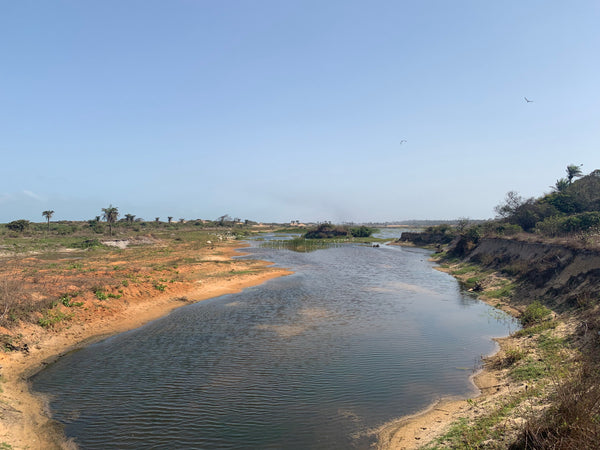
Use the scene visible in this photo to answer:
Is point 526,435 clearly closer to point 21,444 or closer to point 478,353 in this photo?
point 478,353

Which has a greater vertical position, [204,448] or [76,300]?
[76,300]

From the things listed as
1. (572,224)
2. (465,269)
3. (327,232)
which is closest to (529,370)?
(465,269)

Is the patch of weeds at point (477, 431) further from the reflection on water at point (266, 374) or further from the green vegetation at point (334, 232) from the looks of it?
the green vegetation at point (334, 232)

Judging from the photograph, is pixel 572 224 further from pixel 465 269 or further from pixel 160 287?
pixel 160 287

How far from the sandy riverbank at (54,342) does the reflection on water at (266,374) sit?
59 centimetres

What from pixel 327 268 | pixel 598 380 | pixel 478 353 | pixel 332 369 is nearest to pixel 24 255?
pixel 327 268

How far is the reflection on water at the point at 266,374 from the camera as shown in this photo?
10.4 meters

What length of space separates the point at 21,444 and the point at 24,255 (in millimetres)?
53574

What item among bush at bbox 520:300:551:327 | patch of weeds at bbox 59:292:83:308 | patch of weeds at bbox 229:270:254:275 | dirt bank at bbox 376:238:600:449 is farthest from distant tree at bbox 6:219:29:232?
bush at bbox 520:300:551:327

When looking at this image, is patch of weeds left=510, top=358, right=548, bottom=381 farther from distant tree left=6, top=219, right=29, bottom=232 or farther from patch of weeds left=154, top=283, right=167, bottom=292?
distant tree left=6, top=219, right=29, bottom=232

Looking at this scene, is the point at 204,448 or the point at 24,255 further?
the point at 24,255

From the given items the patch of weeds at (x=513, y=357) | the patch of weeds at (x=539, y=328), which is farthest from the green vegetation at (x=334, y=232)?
the patch of weeds at (x=513, y=357)

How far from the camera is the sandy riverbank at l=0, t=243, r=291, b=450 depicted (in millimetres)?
9852

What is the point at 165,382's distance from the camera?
44.3ft
